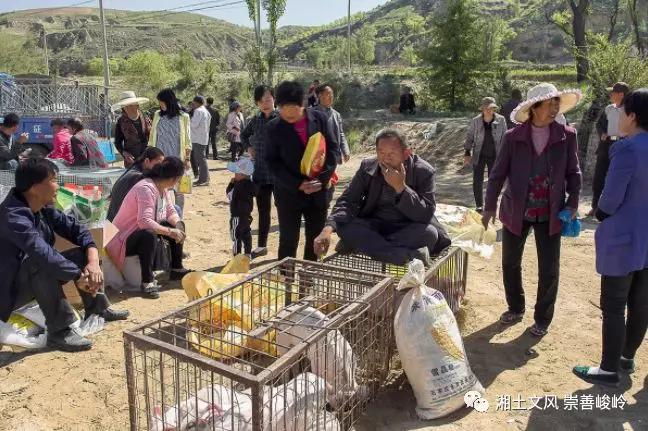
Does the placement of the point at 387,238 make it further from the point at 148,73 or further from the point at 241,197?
the point at 148,73

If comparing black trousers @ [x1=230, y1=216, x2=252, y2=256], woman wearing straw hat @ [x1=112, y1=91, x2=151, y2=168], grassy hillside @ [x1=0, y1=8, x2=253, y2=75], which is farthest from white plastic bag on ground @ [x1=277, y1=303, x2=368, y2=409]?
grassy hillside @ [x1=0, y1=8, x2=253, y2=75]

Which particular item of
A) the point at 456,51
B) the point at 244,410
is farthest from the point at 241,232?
the point at 456,51

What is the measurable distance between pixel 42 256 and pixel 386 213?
216 cm

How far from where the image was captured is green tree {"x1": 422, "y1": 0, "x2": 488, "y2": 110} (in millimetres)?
17734

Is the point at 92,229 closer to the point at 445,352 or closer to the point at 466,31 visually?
the point at 445,352

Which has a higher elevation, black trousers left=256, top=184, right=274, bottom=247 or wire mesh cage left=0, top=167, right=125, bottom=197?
wire mesh cage left=0, top=167, right=125, bottom=197

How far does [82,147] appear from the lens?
6855 millimetres

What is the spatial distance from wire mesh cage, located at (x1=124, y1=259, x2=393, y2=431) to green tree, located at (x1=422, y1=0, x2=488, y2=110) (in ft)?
53.5

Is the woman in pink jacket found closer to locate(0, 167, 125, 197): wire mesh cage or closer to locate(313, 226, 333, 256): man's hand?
locate(313, 226, 333, 256): man's hand

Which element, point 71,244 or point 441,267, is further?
point 71,244

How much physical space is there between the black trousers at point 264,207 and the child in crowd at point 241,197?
98mm

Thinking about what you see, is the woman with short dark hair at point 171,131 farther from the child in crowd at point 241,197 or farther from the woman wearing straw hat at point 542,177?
the woman wearing straw hat at point 542,177

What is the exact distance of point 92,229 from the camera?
14.6 feet

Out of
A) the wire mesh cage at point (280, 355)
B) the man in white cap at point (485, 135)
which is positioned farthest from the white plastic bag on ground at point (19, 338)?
the man in white cap at point (485, 135)
